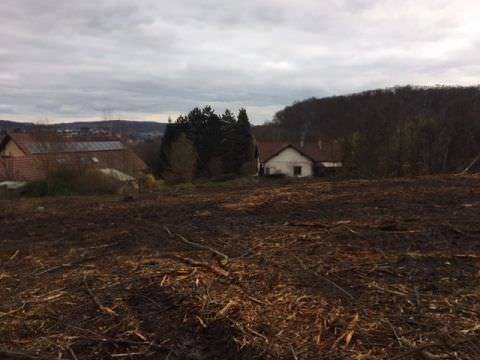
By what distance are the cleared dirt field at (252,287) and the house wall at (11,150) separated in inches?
1068

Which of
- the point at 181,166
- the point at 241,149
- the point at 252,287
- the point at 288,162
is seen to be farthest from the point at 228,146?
the point at 252,287

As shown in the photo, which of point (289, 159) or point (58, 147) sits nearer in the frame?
point (58, 147)

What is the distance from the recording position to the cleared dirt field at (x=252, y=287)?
3.06m

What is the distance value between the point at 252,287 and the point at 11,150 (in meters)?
34.8

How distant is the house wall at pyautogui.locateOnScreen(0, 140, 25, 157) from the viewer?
32.5m

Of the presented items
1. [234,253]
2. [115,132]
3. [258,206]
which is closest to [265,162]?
[115,132]

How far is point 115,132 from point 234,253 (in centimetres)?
2458

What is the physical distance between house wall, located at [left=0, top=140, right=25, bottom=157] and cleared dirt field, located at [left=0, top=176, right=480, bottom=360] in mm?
27140

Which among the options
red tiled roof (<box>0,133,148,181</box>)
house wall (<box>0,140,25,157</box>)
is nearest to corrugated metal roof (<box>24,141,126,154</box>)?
red tiled roof (<box>0,133,148,181</box>)

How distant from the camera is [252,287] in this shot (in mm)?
4094

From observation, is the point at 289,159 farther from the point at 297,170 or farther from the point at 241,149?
the point at 241,149

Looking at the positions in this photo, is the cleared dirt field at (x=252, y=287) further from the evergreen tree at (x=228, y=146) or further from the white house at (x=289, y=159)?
the white house at (x=289, y=159)

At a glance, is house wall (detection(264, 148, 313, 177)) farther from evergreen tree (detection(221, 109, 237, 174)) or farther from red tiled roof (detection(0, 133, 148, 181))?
red tiled roof (detection(0, 133, 148, 181))

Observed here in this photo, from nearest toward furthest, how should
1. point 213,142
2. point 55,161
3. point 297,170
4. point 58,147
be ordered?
point 55,161, point 58,147, point 213,142, point 297,170
